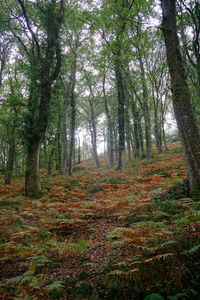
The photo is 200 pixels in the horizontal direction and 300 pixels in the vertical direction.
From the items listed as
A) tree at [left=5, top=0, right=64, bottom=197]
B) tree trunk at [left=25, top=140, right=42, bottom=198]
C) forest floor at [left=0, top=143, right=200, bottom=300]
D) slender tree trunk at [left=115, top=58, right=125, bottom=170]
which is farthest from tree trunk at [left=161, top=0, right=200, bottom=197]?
slender tree trunk at [left=115, top=58, right=125, bottom=170]

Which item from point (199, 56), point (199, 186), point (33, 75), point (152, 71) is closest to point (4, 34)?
point (33, 75)

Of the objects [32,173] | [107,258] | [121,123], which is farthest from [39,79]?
[107,258]

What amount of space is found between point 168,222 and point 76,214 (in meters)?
3.25

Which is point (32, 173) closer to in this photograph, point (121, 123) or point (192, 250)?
point (192, 250)

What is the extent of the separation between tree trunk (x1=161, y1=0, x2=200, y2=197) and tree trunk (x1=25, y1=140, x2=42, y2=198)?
25.7 feet

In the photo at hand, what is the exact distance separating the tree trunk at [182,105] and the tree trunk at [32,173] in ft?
25.7

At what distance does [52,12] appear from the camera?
9.88 m

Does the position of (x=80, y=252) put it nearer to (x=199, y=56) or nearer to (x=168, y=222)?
(x=168, y=222)

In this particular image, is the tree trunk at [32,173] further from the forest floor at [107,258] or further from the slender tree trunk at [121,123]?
the slender tree trunk at [121,123]

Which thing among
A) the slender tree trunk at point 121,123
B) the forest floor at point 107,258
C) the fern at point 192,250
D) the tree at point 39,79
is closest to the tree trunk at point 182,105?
the forest floor at point 107,258

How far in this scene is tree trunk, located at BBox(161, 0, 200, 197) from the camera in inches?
192

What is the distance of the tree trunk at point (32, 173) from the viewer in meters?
9.18

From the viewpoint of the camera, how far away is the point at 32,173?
9.41 m

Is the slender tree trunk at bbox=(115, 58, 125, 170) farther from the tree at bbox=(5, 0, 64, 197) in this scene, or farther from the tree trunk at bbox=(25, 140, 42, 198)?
the tree trunk at bbox=(25, 140, 42, 198)
